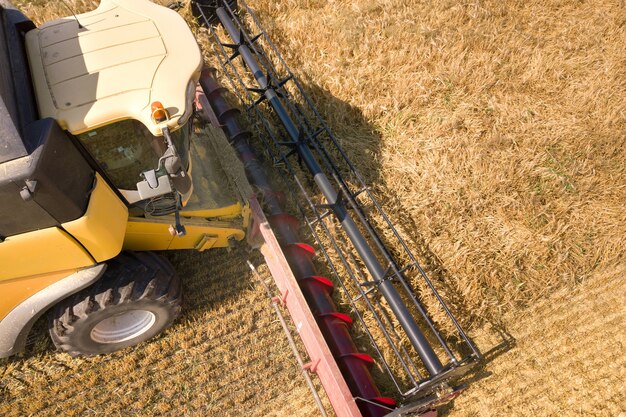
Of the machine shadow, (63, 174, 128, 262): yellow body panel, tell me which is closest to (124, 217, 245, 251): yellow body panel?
(63, 174, 128, 262): yellow body panel

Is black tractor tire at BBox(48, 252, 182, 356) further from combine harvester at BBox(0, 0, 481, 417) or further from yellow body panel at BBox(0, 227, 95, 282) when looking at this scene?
yellow body panel at BBox(0, 227, 95, 282)

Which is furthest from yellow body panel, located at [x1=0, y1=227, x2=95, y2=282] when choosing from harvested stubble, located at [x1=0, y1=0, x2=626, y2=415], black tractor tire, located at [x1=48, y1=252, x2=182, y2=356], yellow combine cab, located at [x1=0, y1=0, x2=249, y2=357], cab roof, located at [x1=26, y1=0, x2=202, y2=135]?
harvested stubble, located at [x1=0, y1=0, x2=626, y2=415]

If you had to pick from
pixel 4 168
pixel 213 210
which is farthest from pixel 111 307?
pixel 4 168

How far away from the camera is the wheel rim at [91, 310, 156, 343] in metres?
3.51

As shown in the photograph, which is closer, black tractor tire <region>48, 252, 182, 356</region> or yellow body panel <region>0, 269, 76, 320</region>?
yellow body panel <region>0, 269, 76, 320</region>

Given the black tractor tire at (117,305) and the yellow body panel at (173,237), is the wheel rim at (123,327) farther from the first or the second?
the yellow body panel at (173,237)

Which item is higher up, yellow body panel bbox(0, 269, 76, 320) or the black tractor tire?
yellow body panel bbox(0, 269, 76, 320)

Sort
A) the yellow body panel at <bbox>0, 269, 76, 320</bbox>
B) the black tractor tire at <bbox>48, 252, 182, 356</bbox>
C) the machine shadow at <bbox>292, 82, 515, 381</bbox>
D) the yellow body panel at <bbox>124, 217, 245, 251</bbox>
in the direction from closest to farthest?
the yellow body panel at <bbox>0, 269, 76, 320</bbox> → the black tractor tire at <bbox>48, 252, 182, 356</bbox> → the yellow body panel at <bbox>124, 217, 245, 251</bbox> → the machine shadow at <bbox>292, 82, 515, 381</bbox>

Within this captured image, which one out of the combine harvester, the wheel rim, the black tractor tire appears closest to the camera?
the combine harvester

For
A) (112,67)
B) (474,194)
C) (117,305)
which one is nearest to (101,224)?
(117,305)

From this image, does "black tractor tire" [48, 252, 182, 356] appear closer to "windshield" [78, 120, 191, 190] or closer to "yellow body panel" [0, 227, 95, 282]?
"yellow body panel" [0, 227, 95, 282]

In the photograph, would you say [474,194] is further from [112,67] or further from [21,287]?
[21,287]

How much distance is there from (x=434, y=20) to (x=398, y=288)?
385 centimetres

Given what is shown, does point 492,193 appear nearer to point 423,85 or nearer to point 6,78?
point 423,85
